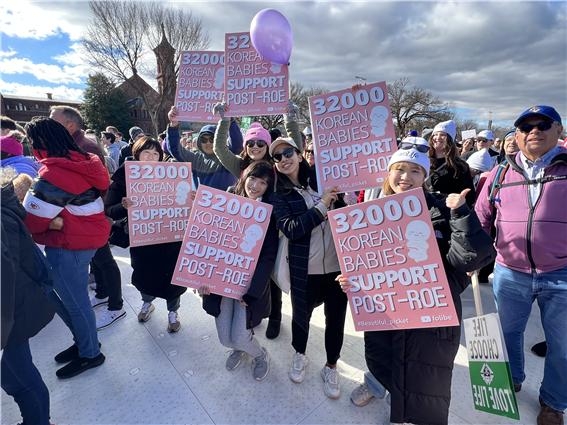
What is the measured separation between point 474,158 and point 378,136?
295cm

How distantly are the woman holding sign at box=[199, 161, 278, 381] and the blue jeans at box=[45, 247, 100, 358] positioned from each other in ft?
3.24

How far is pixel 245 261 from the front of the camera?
7.35 ft

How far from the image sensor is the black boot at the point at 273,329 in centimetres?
296

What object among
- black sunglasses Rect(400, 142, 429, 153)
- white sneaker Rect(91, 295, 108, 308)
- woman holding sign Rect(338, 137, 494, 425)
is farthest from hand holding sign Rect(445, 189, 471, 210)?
white sneaker Rect(91, 295, 108, 308)

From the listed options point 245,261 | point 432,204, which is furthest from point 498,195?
point 245,261

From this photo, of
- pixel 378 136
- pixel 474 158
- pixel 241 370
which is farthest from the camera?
pixel 474 158

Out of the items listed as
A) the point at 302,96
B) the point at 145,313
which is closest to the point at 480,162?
the point at 145,313

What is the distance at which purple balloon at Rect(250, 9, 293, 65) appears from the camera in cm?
279

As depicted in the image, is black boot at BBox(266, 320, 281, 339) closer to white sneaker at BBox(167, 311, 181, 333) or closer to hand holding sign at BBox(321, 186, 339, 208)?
white sneaker at BBox(167, 311, 181, 333)

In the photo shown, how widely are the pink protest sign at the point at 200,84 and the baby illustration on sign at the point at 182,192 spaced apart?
37.6 inches

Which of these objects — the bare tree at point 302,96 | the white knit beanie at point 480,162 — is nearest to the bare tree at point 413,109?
the bare tree at point 302,96

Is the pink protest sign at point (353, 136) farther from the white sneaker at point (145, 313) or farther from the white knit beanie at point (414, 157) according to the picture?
the white sneaker at point (145, 313)

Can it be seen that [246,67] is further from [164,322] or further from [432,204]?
[164,322]

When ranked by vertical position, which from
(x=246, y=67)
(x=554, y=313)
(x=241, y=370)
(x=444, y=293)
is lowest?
(x=241, y=370)
